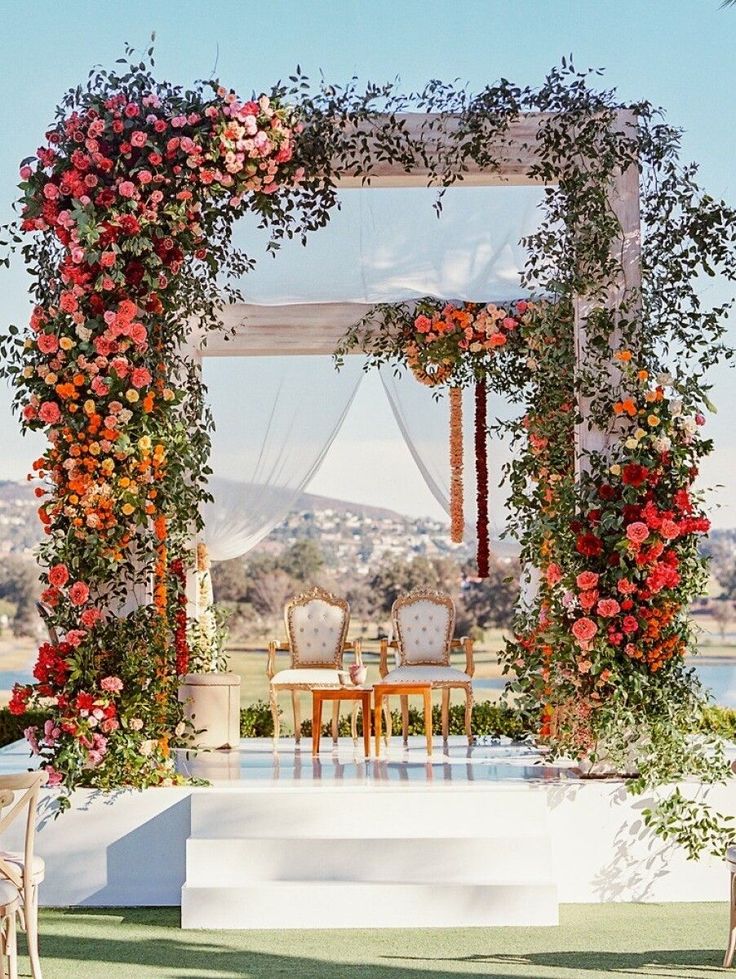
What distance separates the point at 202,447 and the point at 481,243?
7.09 feet

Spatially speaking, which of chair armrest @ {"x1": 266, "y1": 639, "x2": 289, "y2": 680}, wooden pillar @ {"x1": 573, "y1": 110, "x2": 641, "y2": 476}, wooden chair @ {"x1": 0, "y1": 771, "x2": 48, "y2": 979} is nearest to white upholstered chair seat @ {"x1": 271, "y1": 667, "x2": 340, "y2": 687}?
chair armrest @ {"x1": 266, "y1": 639, "x2": 289, "y2": 680}

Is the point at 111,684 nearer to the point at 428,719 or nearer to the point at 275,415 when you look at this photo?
the point at 428,719

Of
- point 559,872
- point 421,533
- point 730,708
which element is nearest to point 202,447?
point 559,872

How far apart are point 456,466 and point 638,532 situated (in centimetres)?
376

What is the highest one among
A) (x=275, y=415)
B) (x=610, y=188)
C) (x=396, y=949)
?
(x=610, y=188)

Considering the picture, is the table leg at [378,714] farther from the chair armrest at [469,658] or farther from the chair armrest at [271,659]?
the chair armrest at [271,659]

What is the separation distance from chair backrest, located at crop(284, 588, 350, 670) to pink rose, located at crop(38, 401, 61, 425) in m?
3.77

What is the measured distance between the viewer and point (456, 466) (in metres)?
9.78

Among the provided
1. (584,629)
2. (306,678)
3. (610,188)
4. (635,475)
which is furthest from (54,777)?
(610,188)

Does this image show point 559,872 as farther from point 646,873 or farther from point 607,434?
point 607,434

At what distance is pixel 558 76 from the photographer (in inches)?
253

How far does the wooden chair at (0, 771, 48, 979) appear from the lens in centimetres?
442

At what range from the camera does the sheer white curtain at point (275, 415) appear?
31.8 ft

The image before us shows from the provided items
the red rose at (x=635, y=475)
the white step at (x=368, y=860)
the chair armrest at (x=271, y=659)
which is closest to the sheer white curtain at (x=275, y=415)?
the chair armrest at (x=271, y=659)
